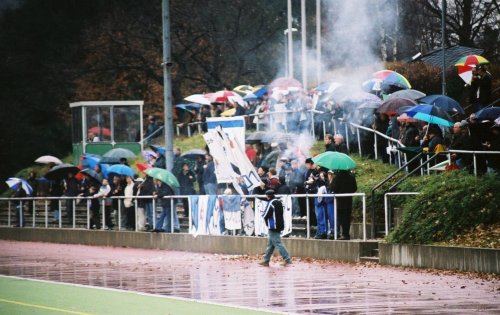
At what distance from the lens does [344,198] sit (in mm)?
27969

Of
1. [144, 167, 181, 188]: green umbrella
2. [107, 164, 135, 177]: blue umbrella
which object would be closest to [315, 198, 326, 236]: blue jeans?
[144, 167, 181, 188]: green umbrella

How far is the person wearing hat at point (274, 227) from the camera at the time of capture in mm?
27000

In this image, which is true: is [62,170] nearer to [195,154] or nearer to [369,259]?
[195,154]

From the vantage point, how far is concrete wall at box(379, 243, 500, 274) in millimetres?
22984

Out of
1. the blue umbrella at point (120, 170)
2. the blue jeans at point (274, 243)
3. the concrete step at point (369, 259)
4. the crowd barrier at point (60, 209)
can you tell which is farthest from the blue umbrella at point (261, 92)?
the concrete step at point (369, 259)

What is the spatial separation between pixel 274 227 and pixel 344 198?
2008mm

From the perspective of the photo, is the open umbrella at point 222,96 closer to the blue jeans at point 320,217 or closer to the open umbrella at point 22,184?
the open umbrella at point 22,184

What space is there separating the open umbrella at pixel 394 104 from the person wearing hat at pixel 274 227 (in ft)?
17.3

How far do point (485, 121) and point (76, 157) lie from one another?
28.9 meters

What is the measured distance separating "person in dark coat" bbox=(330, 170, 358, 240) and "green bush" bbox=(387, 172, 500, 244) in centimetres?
185

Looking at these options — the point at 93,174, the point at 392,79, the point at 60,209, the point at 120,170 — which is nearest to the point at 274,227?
the point at 392,79

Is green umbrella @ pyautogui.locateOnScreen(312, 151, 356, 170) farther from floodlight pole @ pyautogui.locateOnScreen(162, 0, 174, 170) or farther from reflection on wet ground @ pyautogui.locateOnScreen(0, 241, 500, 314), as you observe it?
floodlight pole @ pyautogui.locateOnScreen(162, 0, 174, 170)

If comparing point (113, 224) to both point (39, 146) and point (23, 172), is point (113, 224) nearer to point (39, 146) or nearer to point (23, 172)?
point (23, 172)

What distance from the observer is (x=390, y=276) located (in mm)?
23625
